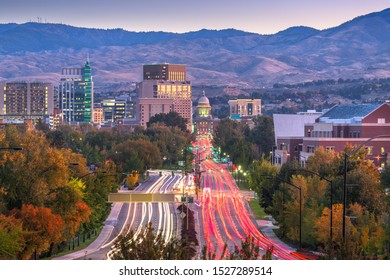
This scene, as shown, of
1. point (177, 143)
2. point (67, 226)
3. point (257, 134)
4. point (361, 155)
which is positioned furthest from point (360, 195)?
point (177, 143)

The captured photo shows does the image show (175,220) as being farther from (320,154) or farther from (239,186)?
(239,186)

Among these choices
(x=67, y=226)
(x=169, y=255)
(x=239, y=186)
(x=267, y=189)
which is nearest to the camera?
(x=169, y=255)

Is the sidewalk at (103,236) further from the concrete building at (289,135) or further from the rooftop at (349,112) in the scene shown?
the rooftop at (349,112)

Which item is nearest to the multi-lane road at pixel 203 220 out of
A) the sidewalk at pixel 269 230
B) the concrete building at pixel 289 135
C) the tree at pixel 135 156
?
the sidewalk at pixel 269 230

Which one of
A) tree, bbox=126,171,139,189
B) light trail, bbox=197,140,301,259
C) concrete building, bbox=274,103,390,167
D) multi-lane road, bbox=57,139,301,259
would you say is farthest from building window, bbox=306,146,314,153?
tree, bbox=126,171,139,189

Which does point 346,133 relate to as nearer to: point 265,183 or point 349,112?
point 349,112

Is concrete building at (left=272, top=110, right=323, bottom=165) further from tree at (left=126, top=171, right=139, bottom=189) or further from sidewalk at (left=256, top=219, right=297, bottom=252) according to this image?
sidewalk at (left=256, top=219, right=297, bottom=252)

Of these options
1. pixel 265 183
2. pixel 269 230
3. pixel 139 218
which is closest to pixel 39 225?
pixel 269 230
